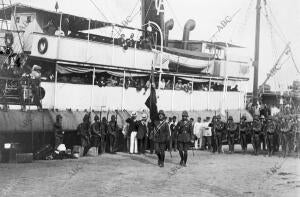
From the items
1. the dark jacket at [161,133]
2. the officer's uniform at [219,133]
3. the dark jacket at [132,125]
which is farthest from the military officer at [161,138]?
the officer's uniform at [219,133]

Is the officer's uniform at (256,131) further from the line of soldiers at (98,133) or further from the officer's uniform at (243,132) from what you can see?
the line of soldiers at (98,133)

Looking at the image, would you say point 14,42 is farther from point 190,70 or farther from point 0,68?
point 190,70

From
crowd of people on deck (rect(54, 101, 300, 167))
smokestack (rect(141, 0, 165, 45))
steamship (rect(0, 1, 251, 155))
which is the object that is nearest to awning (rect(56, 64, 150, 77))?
steamship (rect(0, 1, 251, 155))

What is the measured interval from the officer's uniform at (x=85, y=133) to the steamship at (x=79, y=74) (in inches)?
39.0

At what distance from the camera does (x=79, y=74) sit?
877 inches

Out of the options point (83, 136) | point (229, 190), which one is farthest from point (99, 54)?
point (229, 190)

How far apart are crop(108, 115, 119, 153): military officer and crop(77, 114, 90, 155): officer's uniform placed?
1.15 meters

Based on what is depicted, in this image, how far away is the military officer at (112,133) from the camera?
18.6 m

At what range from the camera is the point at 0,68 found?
16781 millimetres

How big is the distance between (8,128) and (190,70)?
15.7 metres

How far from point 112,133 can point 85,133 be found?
1.41 m

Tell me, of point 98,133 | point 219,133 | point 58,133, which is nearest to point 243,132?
point 219,133

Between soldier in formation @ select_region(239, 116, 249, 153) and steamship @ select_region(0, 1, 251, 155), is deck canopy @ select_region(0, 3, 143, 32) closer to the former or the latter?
steamship @ select_region(0, 1, 251, 155)

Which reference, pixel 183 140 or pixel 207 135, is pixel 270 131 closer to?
pixel 207 135
